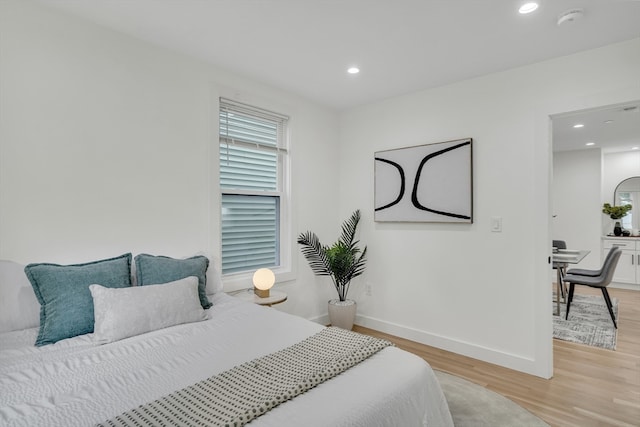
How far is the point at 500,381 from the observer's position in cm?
259

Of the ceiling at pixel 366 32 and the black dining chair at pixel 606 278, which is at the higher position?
the ceiling at pixel 366 32

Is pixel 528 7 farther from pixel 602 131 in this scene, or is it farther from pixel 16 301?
pixel 602 131

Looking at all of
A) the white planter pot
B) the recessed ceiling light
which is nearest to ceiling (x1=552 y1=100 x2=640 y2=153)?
the recessed ceiling light

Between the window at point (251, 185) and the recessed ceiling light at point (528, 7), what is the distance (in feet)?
6.93

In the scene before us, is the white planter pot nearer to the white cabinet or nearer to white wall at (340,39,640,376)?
white wall at (340,39,640,376)

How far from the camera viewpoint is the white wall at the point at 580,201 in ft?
19.9

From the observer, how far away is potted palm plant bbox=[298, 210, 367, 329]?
348cm

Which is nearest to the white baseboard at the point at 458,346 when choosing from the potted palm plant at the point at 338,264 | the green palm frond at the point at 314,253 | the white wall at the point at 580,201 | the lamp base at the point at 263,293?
the potted palm plant at the point at 338,264

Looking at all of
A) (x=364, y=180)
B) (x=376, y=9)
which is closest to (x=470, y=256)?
(x=364, y=180)

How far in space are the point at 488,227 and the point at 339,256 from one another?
4.59 ft

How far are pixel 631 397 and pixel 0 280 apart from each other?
396 centimetres

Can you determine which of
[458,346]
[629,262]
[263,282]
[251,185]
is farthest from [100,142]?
[629,262]

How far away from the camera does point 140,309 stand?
178 cm

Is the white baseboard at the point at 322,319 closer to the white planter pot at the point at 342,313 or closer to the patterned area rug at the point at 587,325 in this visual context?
the white planter pot at the point at 342,313
